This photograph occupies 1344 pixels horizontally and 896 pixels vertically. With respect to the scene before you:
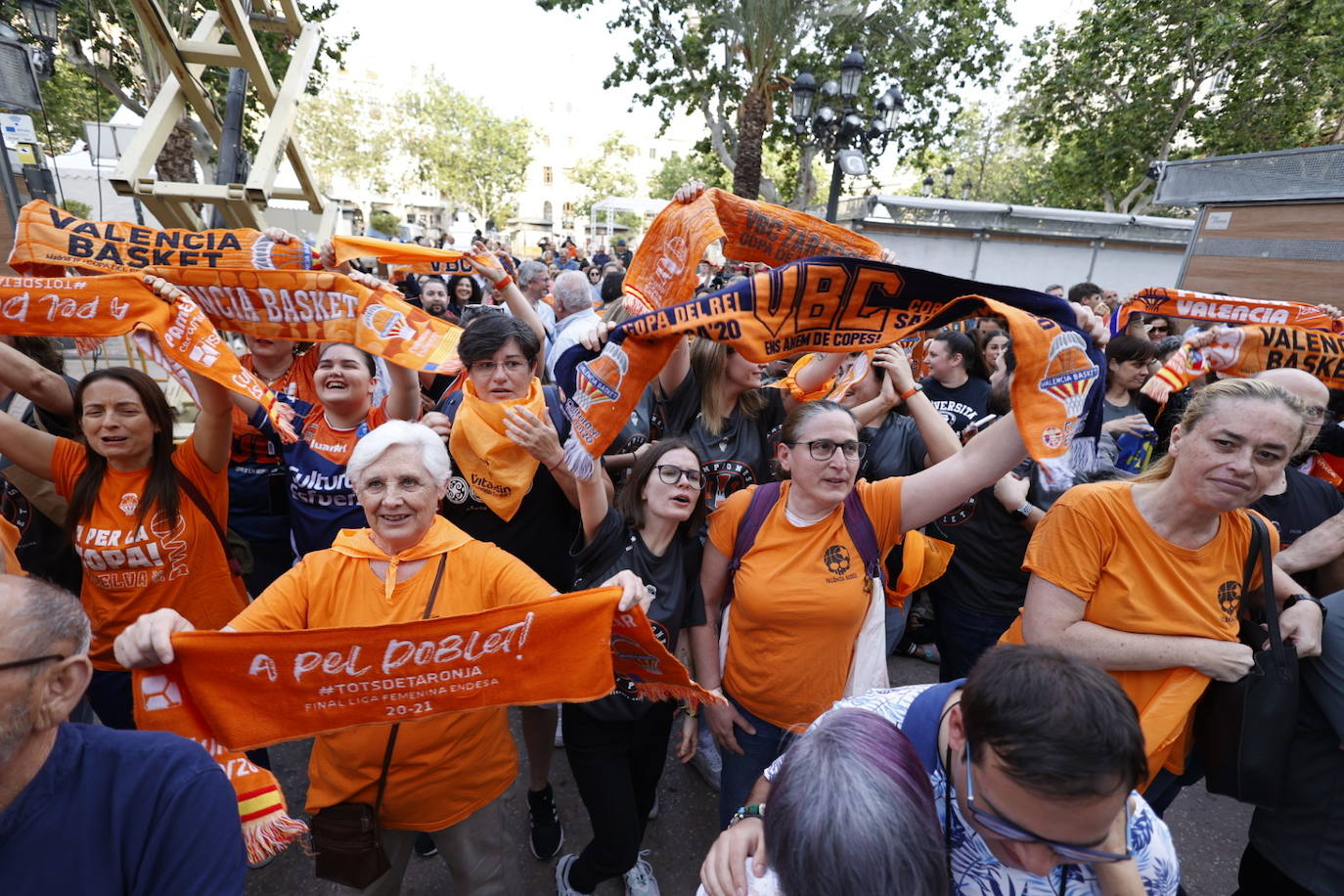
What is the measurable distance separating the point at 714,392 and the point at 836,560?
1.28 m

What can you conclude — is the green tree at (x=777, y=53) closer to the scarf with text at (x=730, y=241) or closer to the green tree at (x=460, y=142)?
A: the scarf with text at (x=730, y=241)

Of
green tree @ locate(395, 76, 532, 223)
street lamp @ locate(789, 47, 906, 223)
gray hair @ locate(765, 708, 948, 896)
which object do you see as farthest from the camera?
green tree @ locate(395, 76, 532, 223)

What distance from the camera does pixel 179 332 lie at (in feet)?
9.15

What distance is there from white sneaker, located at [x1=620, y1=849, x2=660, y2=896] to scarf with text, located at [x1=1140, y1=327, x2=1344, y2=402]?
3782 millimetres

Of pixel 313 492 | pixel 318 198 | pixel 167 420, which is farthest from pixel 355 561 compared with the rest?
pixel 318 198

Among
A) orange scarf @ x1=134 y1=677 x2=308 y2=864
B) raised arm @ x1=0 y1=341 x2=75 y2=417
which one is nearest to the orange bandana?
orange scarf @ x1=134 y1=677 x2=308 y2=864

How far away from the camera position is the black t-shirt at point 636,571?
8.05 ft

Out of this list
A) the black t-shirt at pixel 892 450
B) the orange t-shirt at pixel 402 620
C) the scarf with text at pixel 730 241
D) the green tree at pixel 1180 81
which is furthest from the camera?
the green tree at pixel 1180 81

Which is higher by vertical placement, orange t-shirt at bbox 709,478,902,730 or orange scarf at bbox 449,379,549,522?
orange scarf at bbox 449,379,549,522

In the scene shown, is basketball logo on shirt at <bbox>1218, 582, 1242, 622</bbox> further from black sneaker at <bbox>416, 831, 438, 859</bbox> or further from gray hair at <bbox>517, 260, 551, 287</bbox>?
gray hair at <bbox>517, 260, 551, 287</bbox>

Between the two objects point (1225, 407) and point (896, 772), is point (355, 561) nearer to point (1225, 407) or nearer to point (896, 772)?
point (896, 772)

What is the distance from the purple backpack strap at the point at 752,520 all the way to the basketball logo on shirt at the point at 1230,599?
1.46 m

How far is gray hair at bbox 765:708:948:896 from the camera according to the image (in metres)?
1.07

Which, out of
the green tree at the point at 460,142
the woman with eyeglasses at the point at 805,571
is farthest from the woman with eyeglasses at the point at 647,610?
the green tree at the point at 460,142
